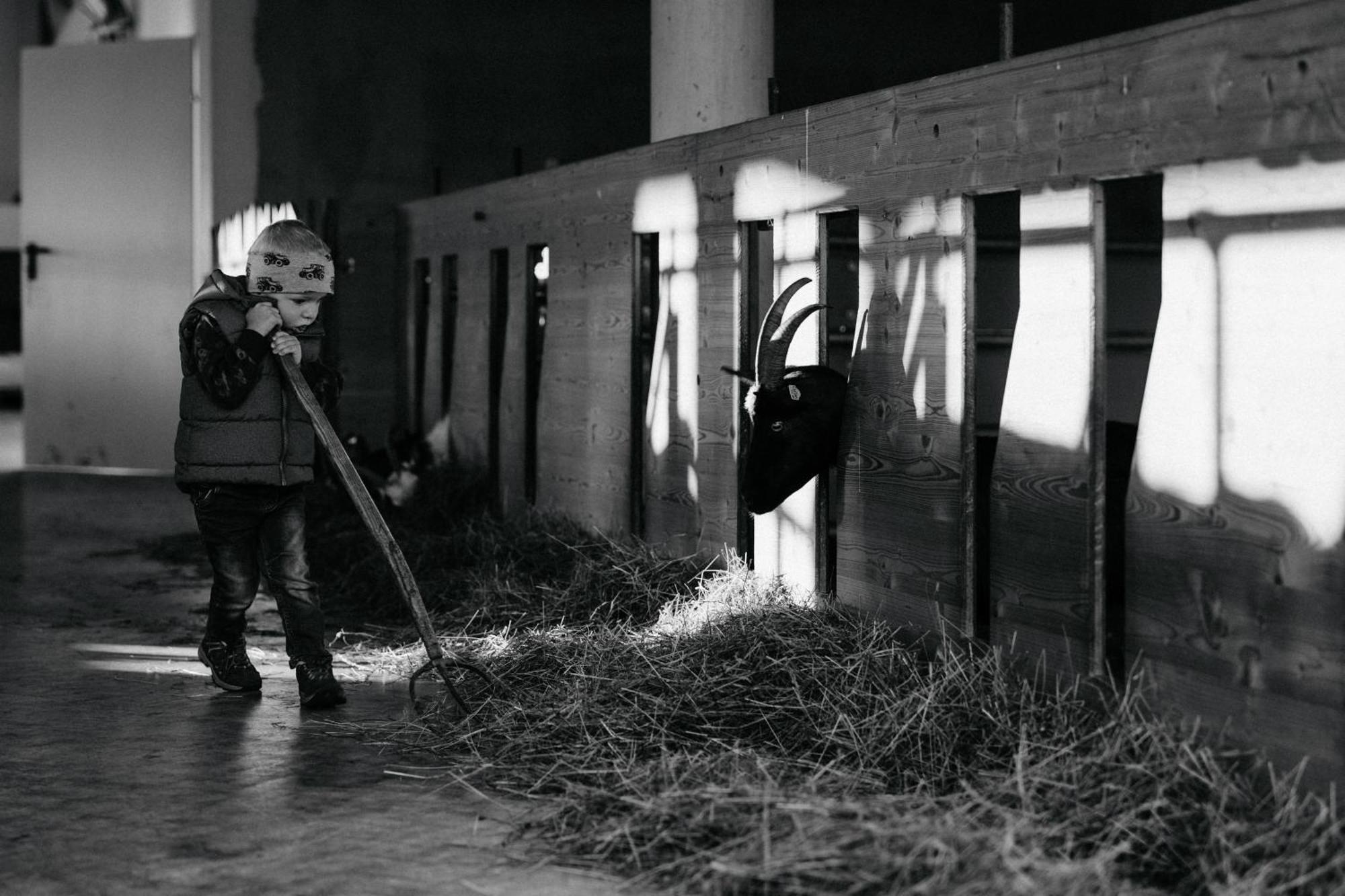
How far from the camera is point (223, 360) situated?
462 cm

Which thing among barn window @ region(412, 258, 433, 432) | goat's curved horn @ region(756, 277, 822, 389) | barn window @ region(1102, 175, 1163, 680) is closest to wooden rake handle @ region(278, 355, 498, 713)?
goat's curved horn @ region(756, 277, 822, 389)

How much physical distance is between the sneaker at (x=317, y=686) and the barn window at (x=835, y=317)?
5.25ft

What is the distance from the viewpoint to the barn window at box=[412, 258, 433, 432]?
9.48 meters

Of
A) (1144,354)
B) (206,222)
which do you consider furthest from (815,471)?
(206,222)

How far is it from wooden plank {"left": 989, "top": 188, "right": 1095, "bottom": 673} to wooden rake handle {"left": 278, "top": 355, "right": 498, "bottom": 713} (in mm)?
1498

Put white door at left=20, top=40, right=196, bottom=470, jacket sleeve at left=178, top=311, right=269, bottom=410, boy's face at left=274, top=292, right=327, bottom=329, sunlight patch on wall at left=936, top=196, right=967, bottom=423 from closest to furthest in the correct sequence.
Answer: sunlight patch on wall at left=936, top=196, right=967, bottom=423, jacket sleeve at left=178, top=311, right=269, bottom=410, boy's face at left=274, top=292, right=327, bottom=329, white door at left=20, top=40, right=196, bottom=470

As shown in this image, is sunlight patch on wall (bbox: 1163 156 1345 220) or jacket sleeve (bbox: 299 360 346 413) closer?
sunlight patch on wall (bbox: 1163 156 1345 220)

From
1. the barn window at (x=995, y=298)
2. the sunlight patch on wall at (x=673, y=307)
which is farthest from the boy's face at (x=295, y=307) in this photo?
the barn window at (x=995, y=298)

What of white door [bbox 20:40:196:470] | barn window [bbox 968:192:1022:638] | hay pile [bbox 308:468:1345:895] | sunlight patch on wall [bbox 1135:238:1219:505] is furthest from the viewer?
white door [bbox 20:40:196:470]

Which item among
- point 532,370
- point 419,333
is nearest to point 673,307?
point 532,370

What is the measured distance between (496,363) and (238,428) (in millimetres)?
3667

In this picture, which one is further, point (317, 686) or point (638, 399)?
point (638, 399)

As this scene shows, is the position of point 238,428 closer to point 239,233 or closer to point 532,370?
point 532,370

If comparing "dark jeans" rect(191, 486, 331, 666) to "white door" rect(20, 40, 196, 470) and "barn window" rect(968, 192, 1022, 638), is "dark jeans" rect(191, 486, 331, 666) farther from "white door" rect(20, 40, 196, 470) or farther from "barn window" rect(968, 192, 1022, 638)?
"white door" rect(20, 40, 196, 470)
